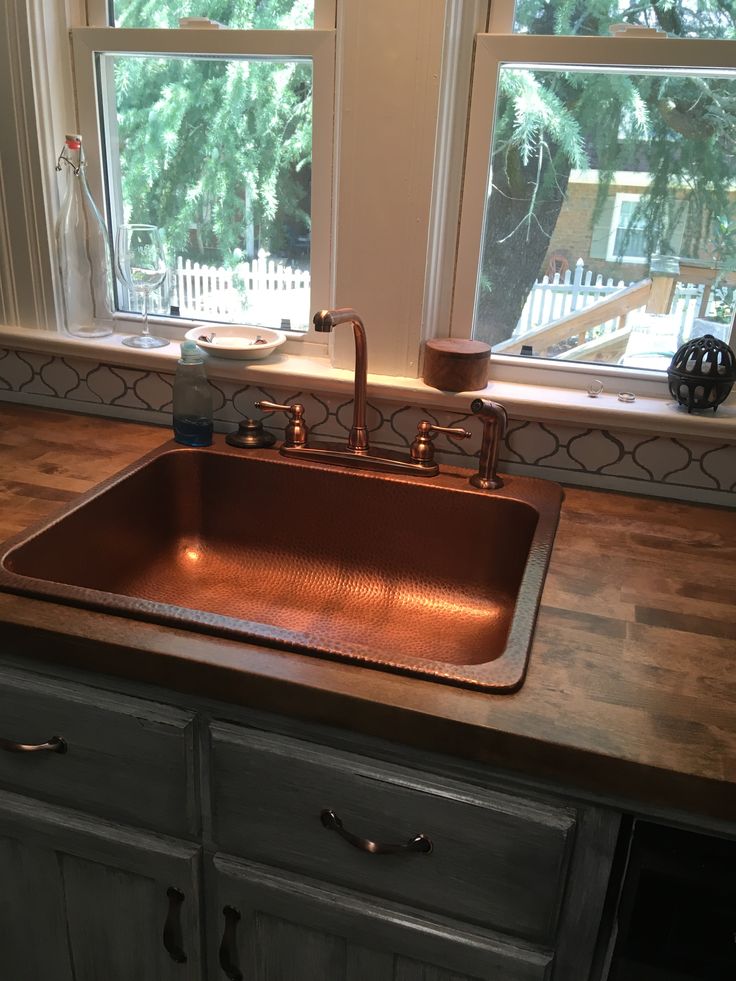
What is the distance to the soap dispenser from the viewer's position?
5.09 ft

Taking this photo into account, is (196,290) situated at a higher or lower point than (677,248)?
lower

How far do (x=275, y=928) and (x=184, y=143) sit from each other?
1.40 m

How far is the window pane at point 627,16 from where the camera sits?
1330mm

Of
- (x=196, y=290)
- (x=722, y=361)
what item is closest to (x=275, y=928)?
(x=722, y=361)

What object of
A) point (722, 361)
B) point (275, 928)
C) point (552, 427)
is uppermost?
point (722, 361)

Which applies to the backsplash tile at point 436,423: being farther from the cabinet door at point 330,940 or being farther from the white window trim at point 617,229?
the cabinet door at point 330,940

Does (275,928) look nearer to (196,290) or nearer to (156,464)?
(156,464)

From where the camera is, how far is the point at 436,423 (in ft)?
5.08

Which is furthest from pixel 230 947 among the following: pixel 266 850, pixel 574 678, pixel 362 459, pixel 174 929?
pixel 362 459

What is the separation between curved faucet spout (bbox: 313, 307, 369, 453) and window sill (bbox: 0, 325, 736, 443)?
6cm

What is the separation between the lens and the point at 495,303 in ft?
5.19

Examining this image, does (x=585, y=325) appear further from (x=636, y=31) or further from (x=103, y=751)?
(x=103, y=751)

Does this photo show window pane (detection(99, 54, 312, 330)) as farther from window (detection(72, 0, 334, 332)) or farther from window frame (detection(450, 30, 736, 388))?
window frame (detection(450, 30, 736, 388))

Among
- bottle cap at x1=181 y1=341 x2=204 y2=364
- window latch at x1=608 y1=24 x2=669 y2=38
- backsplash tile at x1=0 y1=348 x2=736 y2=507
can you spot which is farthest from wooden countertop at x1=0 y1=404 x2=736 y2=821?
window latch at x1=608 y1=24 x2=669 y2=38
